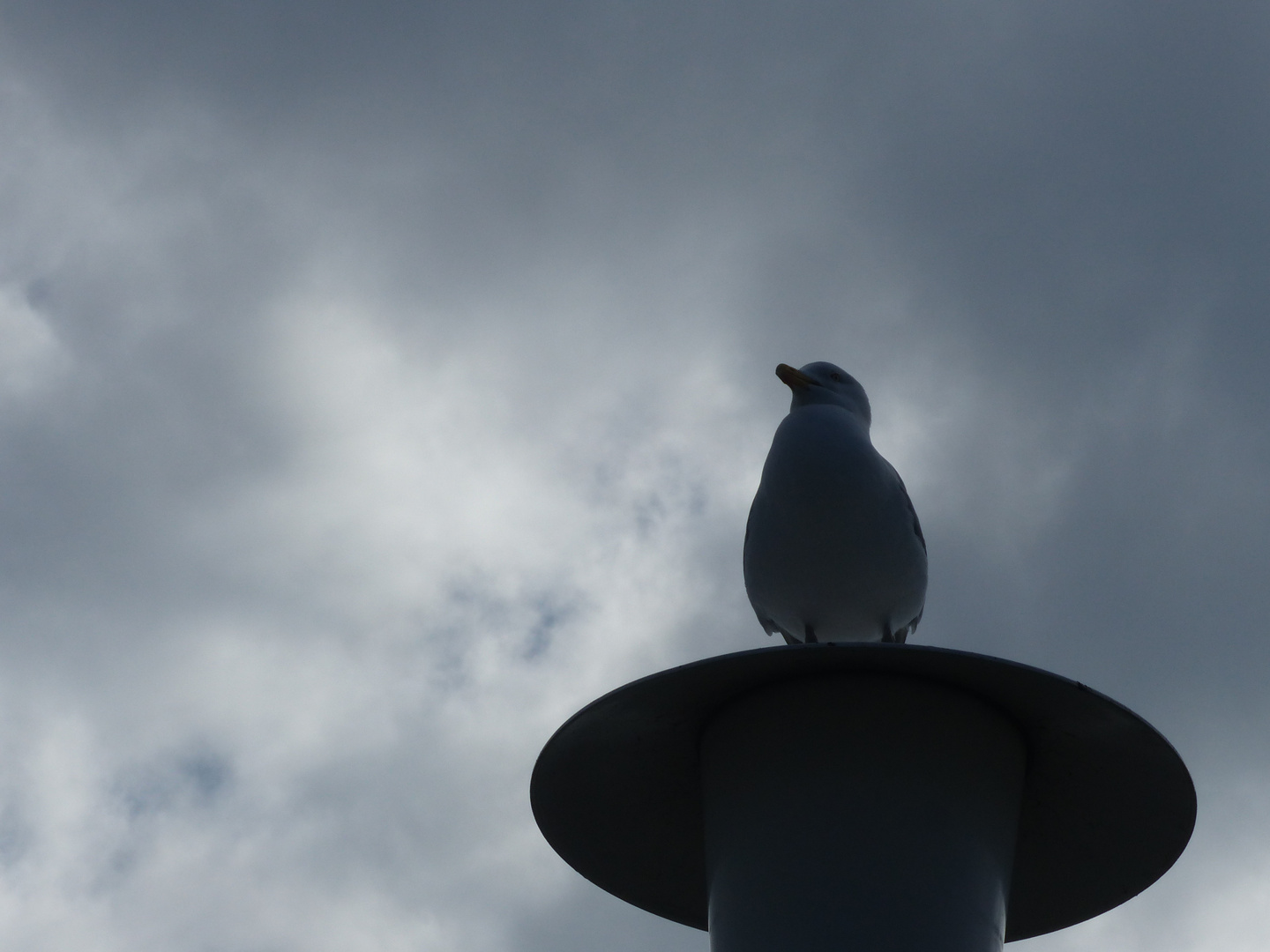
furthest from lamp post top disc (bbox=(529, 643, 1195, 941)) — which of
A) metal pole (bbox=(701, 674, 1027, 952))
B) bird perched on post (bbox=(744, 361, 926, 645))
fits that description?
bird perched on post (bbox=(744, 361, 926, 645))

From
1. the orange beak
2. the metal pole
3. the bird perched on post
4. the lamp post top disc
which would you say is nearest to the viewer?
the metal pole

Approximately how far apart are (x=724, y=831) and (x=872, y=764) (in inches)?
39.0

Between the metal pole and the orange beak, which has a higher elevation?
the orange beak

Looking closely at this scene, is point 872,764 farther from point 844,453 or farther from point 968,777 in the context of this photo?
point 844,453

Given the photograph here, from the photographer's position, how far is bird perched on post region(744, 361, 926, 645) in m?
9.09

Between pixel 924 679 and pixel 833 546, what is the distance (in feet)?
4.85

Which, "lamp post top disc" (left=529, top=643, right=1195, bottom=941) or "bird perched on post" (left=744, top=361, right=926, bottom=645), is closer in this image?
"lamp post top disc" (left=529, top=643, right=1195, bottom=941)

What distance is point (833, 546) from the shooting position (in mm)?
9062

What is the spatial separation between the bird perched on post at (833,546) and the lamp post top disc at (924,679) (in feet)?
4.39

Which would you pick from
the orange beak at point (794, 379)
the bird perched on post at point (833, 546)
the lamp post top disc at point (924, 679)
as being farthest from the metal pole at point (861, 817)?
the orange beak at point (794, 379)

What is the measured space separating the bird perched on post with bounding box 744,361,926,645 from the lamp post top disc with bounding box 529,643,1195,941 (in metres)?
1.34

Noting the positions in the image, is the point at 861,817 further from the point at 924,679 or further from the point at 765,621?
the point at 765,621

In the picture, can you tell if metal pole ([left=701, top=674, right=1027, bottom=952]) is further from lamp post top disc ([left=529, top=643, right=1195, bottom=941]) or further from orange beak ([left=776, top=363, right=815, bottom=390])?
orange beak ([left=776, top=363, right=815, bottom=390])

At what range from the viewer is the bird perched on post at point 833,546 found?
9086mm
